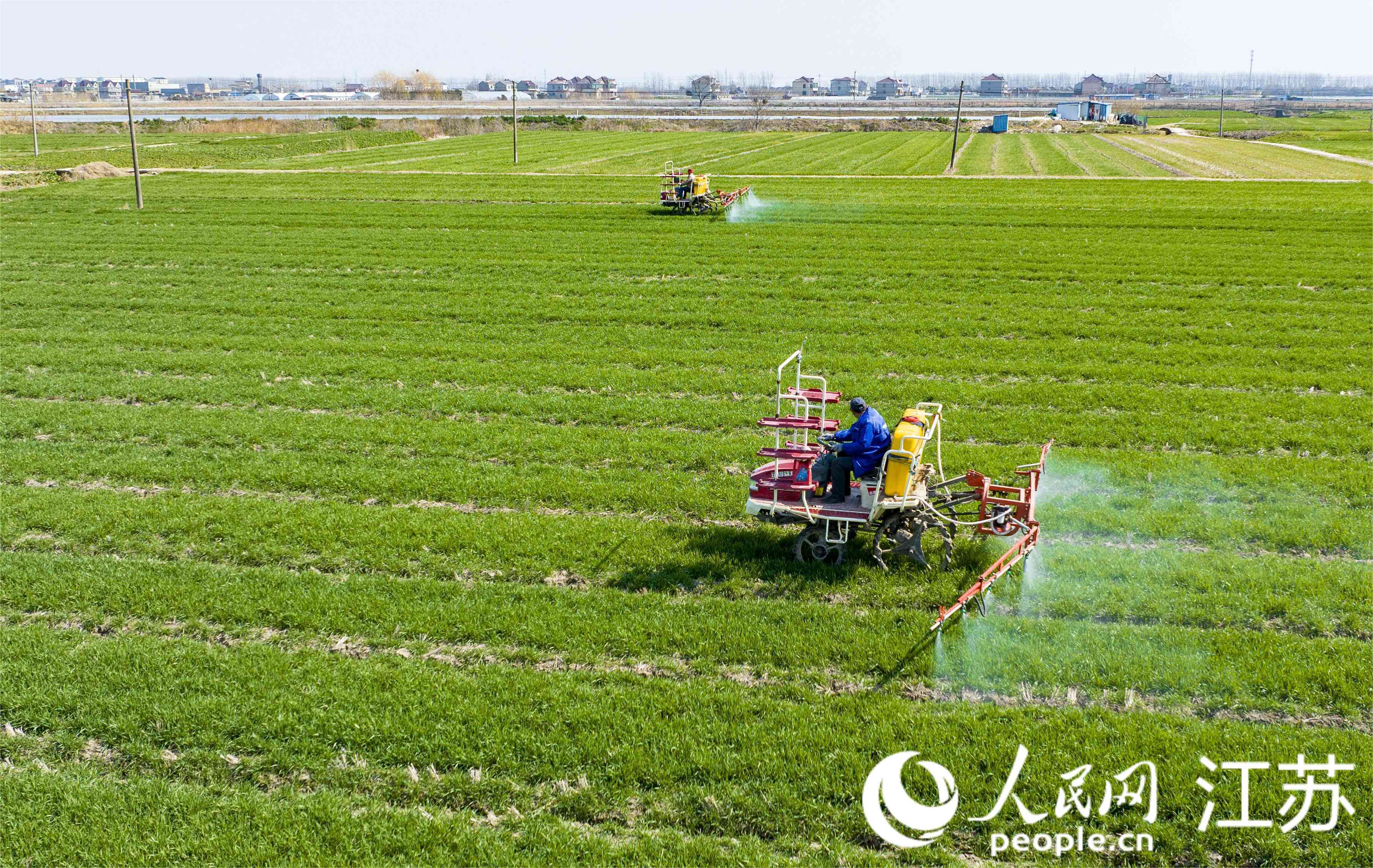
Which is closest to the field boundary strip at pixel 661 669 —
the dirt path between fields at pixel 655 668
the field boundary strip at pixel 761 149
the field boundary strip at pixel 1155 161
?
the dirt path between fields at pixel 655 668

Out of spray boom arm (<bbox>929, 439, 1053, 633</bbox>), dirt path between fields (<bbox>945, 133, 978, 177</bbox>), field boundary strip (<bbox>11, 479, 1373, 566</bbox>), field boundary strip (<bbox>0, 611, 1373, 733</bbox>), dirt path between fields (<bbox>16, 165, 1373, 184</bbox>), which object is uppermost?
dirt path between fields (<bbox>945, 133, 978, 177</bbox>)

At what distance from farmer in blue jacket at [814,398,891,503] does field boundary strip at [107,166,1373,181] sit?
4765 cm

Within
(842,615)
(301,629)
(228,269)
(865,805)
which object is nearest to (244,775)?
(301,629)

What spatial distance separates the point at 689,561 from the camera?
13.0m

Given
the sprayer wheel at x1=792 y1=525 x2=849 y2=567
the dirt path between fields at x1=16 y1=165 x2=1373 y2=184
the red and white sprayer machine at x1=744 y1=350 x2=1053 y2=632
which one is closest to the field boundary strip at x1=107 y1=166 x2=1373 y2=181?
the dirt path between fields at x1=16 y1=165 x2=1373 y2=184

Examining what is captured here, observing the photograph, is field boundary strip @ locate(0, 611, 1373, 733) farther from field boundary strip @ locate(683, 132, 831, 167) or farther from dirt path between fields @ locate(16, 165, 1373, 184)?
field boundary strip @ locate(683, 132, 831, 167)

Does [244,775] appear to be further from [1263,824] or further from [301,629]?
[1263,824]

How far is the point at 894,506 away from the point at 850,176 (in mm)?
50564

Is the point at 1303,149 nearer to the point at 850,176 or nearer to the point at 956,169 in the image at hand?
the point at 956,169

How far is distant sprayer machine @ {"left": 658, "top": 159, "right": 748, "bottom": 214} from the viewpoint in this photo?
44125 millimetres

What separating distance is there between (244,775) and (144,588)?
4135 millimetres

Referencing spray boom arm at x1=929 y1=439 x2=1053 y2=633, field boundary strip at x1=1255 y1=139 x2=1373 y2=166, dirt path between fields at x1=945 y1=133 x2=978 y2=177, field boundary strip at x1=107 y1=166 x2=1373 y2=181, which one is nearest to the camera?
spray boom arm at x1=929 y1=439 x2=1053 y2=633

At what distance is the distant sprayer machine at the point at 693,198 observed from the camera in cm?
4412

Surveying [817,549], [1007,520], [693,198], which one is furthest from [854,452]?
[693,198]
